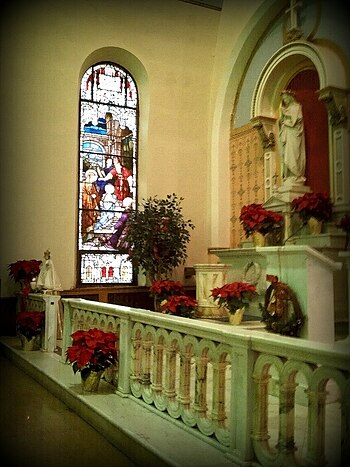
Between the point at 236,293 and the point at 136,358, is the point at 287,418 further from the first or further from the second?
the point at 236,293

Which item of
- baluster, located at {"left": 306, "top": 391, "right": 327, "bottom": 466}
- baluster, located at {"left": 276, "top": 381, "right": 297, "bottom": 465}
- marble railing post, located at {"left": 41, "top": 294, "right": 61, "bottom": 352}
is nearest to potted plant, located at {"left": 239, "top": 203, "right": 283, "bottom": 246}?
marble railing post, located at {"left": 41, "top": 294, "right": 61, "bottom": 352}

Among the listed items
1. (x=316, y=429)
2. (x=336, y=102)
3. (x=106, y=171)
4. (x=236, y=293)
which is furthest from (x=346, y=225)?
(x=106, y=171)

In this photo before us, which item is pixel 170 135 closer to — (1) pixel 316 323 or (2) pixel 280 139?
(2) pixel 280 139

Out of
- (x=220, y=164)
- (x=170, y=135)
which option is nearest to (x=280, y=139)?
(x=220, y=164)

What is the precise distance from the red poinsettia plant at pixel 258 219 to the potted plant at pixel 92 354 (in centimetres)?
339

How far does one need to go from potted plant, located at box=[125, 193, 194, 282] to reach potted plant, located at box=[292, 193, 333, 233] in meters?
Answer: 2.30

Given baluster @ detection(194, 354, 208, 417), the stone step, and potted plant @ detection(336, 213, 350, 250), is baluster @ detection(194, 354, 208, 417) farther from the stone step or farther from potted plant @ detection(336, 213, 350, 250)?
potted plant @ detection(336, 213, 350, 250)

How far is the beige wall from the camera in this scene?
27.8 feet

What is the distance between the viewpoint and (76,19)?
9.07 m

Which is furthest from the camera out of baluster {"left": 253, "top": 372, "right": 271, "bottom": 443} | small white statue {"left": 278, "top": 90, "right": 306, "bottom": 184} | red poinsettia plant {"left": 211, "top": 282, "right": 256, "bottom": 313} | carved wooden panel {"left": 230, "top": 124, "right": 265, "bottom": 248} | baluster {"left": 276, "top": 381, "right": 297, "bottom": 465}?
carved wooden panel {"left": 230, "top": 124, "right": 265, "bottom": 248}

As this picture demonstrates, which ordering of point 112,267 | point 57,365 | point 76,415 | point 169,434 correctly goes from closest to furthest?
1. point 169,434
2. point 76,415
3. point 57,365
4. point 112,267

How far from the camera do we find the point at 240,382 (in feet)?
8.73

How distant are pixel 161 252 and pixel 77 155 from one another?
7.69 feet

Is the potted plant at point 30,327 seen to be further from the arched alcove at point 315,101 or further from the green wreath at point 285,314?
the arched alcove at point 315,101
